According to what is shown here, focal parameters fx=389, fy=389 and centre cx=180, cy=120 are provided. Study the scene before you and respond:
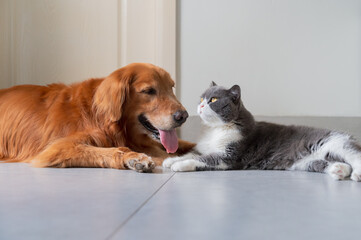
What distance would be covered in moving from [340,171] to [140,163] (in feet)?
2.51

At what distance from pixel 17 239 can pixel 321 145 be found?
4.31 feet

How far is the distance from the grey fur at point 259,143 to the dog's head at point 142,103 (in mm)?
211

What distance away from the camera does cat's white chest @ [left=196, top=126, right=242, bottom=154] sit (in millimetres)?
1775

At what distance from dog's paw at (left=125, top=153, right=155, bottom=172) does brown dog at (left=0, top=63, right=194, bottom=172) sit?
0.21 m

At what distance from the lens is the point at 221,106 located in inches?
70.8

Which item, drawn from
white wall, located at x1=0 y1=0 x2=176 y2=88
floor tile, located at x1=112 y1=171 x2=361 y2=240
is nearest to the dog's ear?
floor tile, located at x1=112 y1=171 x2=361 y2=240

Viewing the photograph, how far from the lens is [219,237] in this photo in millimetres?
744

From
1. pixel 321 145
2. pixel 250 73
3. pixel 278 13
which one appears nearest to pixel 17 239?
pixel 321 145

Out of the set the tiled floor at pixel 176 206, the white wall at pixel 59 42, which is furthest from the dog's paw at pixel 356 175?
the white wall at pixel 59 42

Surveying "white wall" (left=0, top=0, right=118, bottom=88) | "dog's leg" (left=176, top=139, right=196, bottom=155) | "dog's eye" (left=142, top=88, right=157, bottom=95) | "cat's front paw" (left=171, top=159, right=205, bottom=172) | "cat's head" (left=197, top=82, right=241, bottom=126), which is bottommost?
"dog's leg" (left=176, top=139, right=196, bottom=155)

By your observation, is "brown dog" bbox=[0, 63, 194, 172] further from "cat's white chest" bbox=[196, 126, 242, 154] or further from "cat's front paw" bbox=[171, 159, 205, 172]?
"cat's front paw" bbox=[171, 159, 205, 172]

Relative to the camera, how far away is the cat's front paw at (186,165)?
1621 millimetres

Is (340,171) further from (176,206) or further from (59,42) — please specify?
(59,42)

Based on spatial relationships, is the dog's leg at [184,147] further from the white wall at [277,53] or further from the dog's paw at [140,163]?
the dog's paw at [140,163]
